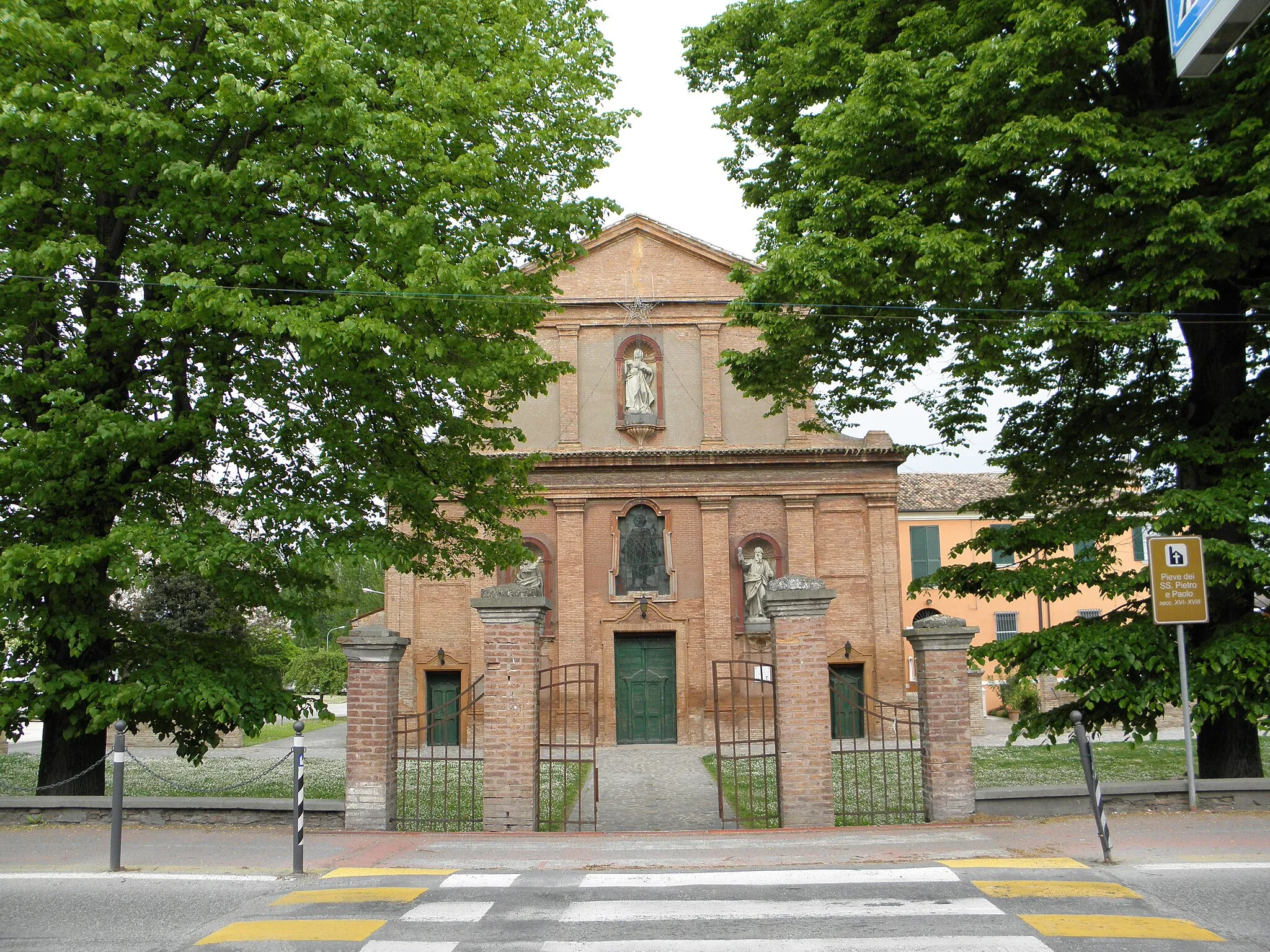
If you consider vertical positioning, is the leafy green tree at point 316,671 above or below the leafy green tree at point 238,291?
below

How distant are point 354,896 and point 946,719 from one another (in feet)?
19.6

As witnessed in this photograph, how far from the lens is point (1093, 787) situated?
832 cm

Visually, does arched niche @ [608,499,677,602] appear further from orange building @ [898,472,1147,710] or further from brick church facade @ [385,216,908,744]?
orange building @ [898,472,1147,710]

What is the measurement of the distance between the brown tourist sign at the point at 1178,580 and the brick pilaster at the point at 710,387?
16.3 metres

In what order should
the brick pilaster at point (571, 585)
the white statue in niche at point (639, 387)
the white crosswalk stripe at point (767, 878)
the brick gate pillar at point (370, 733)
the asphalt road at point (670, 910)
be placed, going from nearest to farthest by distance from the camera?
1. the asphalt road at point (670, 910)
2. the white crosswalk stripe at point (767, 878)
3. the brick gate pillar at point (370, 733)
4. the brick pilaster at point (571, 585)
5. the white statue in niche at point (639, 387)

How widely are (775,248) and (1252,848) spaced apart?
7612 mm

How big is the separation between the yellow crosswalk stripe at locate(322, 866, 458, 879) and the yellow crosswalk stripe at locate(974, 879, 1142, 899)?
13.9 feet

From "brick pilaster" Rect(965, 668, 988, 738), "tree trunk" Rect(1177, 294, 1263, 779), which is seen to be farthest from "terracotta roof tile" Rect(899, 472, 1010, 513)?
"tree trunk" Rect(1177, 294, 1263, 779)

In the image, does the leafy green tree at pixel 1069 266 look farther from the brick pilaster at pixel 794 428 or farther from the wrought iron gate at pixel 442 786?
the brick pilaster at pixel 794 428

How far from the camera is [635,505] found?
26.3 m

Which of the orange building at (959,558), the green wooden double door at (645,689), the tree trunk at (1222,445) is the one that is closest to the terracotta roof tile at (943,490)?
the orange building at (959,558)

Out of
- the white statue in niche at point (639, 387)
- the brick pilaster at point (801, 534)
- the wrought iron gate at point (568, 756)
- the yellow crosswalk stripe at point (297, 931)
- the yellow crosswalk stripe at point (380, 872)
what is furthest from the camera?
the white statue in niche at point (639, 387)

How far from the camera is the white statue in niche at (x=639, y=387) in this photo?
87.2ft

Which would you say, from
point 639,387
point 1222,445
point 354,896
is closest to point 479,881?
point 354,896
